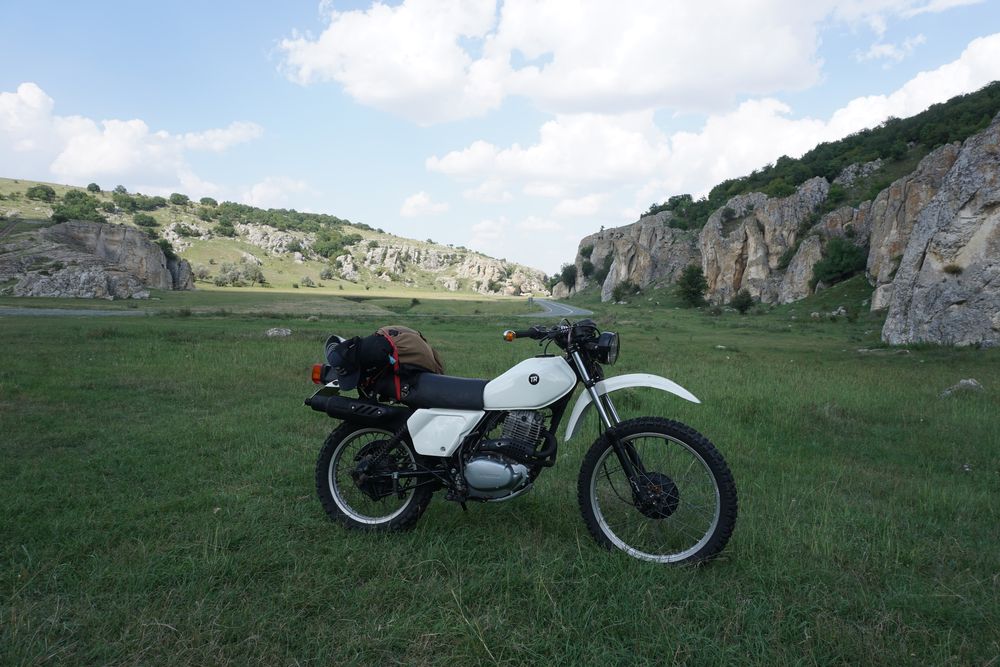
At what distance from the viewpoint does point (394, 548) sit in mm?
3855

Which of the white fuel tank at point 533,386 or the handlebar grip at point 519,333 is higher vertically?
the handlebar grip at point 519,333

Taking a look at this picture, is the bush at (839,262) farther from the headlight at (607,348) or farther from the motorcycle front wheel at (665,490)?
the headlight at (607,348)

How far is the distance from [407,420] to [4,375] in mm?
10228

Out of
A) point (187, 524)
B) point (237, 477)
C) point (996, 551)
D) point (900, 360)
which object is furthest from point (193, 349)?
point (900, 360)

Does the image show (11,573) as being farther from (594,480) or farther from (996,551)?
(996,551)

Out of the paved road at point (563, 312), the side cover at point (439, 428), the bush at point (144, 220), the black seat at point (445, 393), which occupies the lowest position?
the paved road at point (563, 312)

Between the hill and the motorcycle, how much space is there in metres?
64.2

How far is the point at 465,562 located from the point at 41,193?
465ft

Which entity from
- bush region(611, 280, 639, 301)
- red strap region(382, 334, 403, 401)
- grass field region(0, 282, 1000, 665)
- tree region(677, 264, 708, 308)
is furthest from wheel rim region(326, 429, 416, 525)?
bush region(611, 280, 639, 301)

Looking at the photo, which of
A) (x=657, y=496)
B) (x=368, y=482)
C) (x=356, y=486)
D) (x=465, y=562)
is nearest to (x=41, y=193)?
(x=356, y=486)

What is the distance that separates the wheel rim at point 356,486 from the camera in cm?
438

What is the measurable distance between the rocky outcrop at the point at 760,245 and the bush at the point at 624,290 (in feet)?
62.8

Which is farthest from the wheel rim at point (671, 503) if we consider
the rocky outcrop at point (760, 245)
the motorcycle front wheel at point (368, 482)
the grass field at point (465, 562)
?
the rocky outcrop at point (760, 245)

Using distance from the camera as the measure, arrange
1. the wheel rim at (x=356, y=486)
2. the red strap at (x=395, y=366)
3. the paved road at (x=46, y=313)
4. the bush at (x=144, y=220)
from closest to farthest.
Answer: the red strap at (x=395, y=366) < the wheel rim at (x=356, y=486) < the paved road at (x=46, y=313) < the bush at (x=144, y=220)
